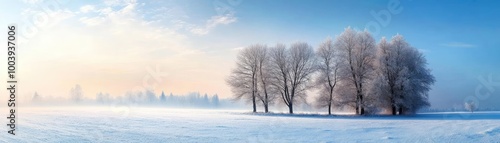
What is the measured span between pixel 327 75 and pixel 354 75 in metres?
3.15

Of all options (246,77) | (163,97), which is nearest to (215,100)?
(163,97)

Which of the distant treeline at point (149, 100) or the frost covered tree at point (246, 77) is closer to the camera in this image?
the frost covered tree at point (246, 77)

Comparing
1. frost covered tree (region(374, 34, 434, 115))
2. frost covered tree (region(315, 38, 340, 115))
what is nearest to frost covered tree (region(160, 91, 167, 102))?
frost covered tree (region(315, 38, 340, 115))

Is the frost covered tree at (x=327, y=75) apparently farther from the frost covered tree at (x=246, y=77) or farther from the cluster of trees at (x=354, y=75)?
the frost covered tree at (x=246, y=77)

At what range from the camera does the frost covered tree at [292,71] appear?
151 ft

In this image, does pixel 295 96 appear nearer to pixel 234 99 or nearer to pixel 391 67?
pixel 234 99

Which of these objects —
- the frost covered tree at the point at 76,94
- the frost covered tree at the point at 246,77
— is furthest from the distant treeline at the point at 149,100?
the frost covered tree at the point at 246,77

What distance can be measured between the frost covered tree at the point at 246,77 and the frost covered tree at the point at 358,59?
12.0 metres

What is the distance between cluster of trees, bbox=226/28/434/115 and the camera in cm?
4022

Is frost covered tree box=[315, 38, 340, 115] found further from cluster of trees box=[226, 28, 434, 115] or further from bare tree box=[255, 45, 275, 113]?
bare tree box=[255, 45, 275, 113]

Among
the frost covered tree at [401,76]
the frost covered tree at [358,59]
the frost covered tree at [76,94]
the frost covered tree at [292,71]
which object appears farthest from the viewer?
the frost covered tree at [76,94]

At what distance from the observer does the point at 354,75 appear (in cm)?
4166

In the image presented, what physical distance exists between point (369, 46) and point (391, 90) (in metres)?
5.62

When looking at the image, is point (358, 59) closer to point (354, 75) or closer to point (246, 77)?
point (354, 75)
